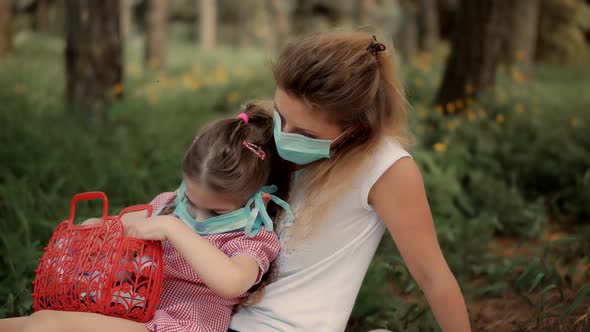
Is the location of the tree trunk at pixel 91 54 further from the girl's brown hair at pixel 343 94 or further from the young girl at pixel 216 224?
the girl's brown hair at pixel 343 94

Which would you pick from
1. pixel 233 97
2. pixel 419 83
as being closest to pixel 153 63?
pixel 233 97

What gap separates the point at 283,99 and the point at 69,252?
70cm

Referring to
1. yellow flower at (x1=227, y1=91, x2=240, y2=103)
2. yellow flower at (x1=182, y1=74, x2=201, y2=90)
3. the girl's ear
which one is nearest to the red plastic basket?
the girl's ear

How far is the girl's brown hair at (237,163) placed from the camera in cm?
182

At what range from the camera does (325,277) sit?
1.88 meters

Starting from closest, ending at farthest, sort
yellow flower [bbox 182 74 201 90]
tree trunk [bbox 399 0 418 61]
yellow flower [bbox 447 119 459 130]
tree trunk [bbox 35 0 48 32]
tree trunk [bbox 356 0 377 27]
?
yellow flower [bbox 447 119 459 130] < yellow flower [bbox 182 74 201 90] < tree trunk [bbox 356 0 377 27] < tree trunk [bbox 399 0 418 61] < tree trunk [bbox 35 0 48 32]

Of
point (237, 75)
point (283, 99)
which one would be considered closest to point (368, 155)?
point (283, 99)

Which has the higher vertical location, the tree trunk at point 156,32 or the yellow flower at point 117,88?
the yellow flower at point 117,88

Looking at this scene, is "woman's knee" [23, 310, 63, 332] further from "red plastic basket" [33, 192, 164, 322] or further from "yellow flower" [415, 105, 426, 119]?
"yellow flower" [415, 105, 426, 119]

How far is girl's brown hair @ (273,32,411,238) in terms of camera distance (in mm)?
1731

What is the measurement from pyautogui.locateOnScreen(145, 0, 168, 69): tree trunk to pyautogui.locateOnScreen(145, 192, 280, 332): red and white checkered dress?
29.5 feet

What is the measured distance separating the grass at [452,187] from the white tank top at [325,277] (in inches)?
18.7

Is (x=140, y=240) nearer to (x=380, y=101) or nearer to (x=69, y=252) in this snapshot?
(x=69, y=252)

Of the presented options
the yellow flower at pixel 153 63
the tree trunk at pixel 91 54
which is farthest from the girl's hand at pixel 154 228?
the yellow flower at pixel 153 63
